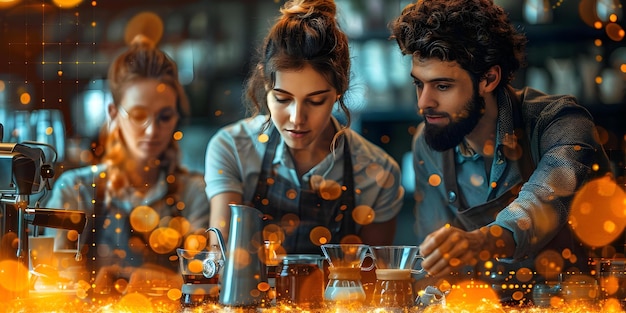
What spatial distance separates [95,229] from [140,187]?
0.73ft

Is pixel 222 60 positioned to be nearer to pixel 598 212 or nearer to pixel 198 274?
pixel 198 274

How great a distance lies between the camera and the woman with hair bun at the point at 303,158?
274 cm

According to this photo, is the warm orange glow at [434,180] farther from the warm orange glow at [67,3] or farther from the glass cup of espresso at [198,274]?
the warm orange glow at [67,3]

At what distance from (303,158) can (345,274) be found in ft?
2.11

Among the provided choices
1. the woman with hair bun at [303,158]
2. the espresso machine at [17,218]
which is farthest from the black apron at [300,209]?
the espresso machine at [17,218]

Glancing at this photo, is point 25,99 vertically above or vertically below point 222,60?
below

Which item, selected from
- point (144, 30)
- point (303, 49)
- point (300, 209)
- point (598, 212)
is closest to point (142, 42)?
point (144, 30)

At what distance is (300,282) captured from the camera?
7.54 ft

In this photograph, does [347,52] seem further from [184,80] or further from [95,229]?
[95,229]

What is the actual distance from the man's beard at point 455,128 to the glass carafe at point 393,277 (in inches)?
25.1

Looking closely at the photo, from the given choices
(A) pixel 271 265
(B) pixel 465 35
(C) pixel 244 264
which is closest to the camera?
(C) pixel 244 264

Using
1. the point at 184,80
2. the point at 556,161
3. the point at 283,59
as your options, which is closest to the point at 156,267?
the point at 184,80

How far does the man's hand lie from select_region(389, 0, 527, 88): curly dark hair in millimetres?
550

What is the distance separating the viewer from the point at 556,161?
2.70 m
